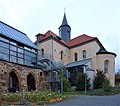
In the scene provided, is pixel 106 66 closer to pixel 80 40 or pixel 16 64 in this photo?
pixel 80 40

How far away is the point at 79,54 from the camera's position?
172 ft

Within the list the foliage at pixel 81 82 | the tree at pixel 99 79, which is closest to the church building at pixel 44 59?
the tree at pixel 99 79

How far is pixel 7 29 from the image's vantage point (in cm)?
3181

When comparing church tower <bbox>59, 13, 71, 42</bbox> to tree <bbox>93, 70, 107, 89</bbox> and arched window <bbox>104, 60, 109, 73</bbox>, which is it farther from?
tree <bbox>93, 70, 107, 89</bbox>

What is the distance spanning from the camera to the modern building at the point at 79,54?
4472 cm

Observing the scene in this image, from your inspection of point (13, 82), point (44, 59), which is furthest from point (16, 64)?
point (44, 59)

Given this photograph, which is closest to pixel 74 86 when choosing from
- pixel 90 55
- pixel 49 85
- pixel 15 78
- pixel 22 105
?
pixel 49 85

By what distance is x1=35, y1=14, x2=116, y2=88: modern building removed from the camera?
44719 mm

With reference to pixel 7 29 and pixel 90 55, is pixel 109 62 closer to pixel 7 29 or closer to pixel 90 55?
pixel 90 55

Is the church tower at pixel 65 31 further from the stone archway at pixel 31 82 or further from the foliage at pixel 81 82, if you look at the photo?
the stone archway at pixel 31 82

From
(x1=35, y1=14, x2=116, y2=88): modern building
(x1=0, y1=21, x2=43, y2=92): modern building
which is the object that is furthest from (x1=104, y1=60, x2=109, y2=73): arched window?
(x1=0, y1=21, x2=43, y2=92): modern building

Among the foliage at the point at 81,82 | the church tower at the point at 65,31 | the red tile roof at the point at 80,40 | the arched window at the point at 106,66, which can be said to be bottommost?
the foliage at the point at 81,82

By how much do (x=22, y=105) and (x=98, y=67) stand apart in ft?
109

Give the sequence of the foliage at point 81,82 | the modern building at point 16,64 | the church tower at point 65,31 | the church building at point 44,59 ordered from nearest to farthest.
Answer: the modern building at point 16,64
the church building at point 44,59
the foliage at point 81,82
the church tower at point 65,31
